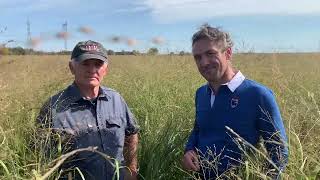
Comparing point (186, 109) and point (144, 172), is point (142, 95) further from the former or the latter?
point (144, 172)

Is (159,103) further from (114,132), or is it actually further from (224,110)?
(224,110)

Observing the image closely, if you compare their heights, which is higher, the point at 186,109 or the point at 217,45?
the point at 217,45

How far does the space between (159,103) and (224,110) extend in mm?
2212

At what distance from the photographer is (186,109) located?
5.08 metres

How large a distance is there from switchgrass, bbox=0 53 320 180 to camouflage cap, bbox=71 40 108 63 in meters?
0.49

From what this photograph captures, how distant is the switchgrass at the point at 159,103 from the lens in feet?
8.89

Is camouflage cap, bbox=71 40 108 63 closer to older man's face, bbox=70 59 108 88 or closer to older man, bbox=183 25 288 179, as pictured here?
older man's face, bbox=70 59 108 88

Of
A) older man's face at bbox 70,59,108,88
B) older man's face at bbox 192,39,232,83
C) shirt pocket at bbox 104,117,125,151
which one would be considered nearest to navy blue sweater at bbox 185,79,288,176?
older man's face at bbox 192,39,232,83

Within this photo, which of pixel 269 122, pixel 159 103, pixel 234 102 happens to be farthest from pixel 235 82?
pixel 159 103

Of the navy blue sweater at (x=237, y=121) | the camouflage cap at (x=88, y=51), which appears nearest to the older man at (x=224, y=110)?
the navy blue sweater at (x=237, y=121)

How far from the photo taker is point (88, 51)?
3461 mm

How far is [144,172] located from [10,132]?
142 cm

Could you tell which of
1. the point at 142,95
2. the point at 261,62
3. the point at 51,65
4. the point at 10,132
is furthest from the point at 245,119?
the point at 261,62

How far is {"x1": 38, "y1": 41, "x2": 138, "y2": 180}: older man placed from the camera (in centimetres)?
323
